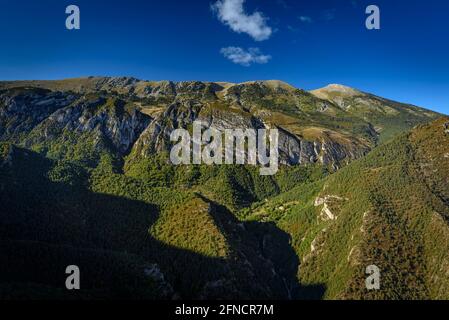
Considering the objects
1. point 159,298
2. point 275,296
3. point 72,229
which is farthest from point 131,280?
point 275,296

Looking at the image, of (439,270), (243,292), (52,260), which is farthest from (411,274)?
(52,260)

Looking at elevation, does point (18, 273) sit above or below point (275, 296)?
above

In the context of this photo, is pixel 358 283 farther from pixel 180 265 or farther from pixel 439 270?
pixel 180 265
